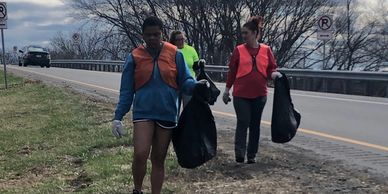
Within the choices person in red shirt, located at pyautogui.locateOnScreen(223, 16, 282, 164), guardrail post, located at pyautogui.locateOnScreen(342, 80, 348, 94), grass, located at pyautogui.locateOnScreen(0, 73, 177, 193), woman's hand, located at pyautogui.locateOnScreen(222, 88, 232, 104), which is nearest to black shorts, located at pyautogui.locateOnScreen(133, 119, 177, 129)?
grass, located at pyautogui.locateOnScreen(0, 73, 177, 193)

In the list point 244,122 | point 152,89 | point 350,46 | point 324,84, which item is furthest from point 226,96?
point 350,46

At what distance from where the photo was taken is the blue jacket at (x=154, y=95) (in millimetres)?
5180

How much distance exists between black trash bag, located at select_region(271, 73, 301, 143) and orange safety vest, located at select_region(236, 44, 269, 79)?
237 millimetres

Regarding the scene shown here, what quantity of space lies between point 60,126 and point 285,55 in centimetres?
2963

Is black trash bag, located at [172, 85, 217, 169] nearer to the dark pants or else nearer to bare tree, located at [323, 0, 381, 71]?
the dark pants

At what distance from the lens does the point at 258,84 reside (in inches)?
280

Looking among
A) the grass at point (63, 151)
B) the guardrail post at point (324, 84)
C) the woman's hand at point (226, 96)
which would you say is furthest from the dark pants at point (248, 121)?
the guardrail post at point (324, 84)

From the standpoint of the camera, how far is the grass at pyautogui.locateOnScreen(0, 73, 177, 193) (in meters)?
6.49

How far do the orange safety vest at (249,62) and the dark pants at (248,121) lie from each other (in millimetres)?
338

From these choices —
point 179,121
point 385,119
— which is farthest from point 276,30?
point 179,121

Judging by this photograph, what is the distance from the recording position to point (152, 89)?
5176 mm

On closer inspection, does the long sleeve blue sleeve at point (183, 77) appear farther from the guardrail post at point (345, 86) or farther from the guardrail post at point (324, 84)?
the guardrail post at point (324, 84)

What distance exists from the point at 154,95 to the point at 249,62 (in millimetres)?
2224

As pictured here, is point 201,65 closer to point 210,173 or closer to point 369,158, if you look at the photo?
point 210,173
